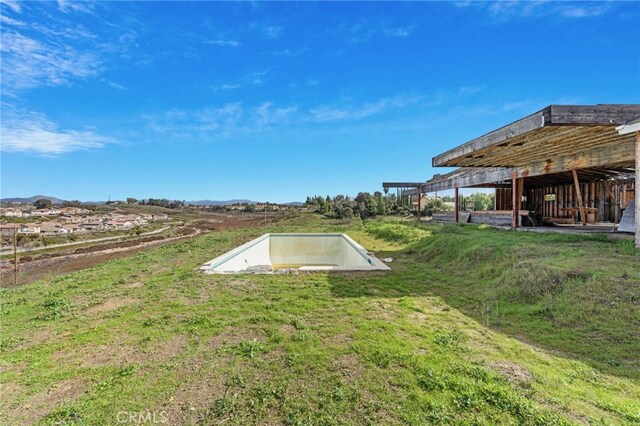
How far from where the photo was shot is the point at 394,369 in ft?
7.51

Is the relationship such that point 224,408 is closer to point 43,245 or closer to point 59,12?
point 59,12

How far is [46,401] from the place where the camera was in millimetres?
2045

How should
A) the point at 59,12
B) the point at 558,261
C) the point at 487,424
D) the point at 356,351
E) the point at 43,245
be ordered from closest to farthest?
the point at 487,424
the point at 356,351
the point at 558,261
the point at 59,12
the point at 43,245

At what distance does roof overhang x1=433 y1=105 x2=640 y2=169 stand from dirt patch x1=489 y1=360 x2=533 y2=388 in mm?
3550

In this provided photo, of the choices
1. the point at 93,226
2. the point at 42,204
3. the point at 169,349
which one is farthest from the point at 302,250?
the point at 42,204

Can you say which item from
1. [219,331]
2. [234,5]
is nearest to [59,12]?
[234,5]

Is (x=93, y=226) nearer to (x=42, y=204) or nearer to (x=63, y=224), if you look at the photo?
(x=63, y=224)

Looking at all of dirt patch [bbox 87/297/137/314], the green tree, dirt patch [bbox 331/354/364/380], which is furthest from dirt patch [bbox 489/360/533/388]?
Result: the green tree

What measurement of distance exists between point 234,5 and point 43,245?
30082 millimetres

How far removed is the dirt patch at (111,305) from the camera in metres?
4.02

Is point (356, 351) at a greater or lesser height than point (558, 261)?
lesser

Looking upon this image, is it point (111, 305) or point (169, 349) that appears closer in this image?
point (169, 349)

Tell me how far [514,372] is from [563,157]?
771 centimetres

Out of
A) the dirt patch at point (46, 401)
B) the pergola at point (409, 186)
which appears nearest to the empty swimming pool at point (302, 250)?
the pergola at point (409, 186)
